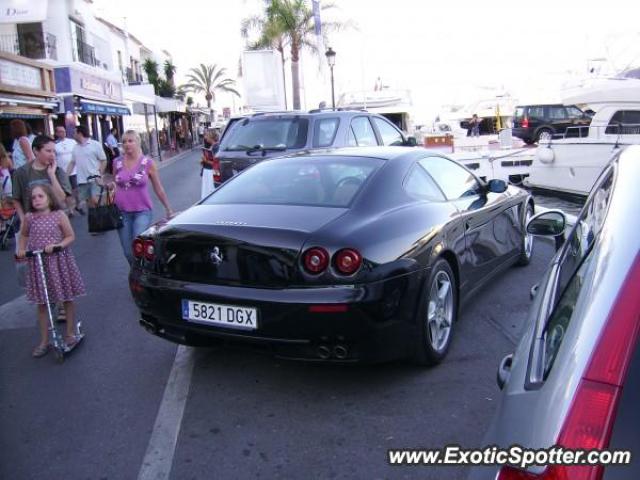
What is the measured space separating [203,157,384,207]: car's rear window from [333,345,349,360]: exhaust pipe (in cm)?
94

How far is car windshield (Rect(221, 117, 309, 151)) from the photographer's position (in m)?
7.98

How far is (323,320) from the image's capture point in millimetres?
3283

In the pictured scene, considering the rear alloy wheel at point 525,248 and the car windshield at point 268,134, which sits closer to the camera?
the rear alloy wheel at point 525,248

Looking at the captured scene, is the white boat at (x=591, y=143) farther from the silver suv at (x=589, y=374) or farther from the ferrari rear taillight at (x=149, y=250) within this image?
the silver suv at (x=589, y=374)

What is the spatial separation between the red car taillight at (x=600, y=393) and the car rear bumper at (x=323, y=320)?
1934 mm

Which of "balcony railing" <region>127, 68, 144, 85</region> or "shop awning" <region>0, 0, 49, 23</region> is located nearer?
"shop awning" <region>0, 0, 49, 23</region>

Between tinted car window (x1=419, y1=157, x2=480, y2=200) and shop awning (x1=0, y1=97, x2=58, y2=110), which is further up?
shop awning (x1=0, y1=97, x2=58, y2=110)

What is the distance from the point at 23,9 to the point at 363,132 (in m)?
15.1

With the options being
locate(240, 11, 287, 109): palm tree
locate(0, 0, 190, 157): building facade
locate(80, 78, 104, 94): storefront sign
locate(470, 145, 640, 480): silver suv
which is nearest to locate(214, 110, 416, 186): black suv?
locate(470, 145, 640, 480): silver suv

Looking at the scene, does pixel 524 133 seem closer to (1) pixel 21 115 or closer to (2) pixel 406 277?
(1) pixel 21 115

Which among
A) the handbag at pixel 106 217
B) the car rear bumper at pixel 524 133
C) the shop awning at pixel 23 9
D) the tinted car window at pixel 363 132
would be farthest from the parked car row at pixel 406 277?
the car rear bumper at pixel 524 133

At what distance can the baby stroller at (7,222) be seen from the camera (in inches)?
362

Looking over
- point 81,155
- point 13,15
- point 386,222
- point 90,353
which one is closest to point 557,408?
point 386,222

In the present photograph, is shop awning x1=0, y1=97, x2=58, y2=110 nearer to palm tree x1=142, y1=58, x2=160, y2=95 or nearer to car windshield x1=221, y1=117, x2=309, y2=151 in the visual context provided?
car windshield x1=221, y1=117, x2=309, y2=151
